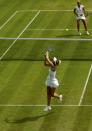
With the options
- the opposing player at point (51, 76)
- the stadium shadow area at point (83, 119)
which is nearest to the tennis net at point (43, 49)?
the stadium shadow area at point (83, 119)

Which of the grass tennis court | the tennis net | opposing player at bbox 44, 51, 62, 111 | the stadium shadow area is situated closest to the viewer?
the stadium shadow area

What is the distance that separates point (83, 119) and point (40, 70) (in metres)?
6.45

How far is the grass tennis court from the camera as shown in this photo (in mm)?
19000

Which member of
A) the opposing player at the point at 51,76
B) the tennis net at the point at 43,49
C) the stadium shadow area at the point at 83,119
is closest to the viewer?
the stadium shadow area at the point at 83,119

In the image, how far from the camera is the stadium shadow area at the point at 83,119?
1816 centimetres

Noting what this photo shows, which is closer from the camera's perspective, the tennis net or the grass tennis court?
the grass tennis court

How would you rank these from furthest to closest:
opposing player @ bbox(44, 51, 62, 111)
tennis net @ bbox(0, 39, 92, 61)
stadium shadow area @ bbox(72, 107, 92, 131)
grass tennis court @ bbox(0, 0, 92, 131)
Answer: tennis net @ bbox(0, 39, 92, 61) < grass tennis court @ bbox(0, 0, 92, 131) < opposing player @ bbox(44, 51, 62, 111) < stadium shadow area @ bbox(72, 107, 92, 131)

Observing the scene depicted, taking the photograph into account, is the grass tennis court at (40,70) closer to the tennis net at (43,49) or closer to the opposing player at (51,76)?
the tennis net at (43,49)

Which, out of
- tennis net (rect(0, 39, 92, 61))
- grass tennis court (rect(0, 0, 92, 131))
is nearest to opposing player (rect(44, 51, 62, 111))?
grass tennis court (rect(0, 0, 92, 131))

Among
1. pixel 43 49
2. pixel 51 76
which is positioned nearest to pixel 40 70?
pixel 43 49

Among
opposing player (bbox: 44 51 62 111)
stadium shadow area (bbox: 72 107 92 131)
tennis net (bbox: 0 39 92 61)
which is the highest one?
opposing player (bbox: 44 51 62 111)

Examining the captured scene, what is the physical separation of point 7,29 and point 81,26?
5.03m

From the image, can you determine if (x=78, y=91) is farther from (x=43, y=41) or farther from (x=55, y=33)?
(x=55, y=33)

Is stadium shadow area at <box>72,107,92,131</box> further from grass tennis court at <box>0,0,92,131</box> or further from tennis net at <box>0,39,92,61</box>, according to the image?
tennis net at <box>0,39,92,61</box>
